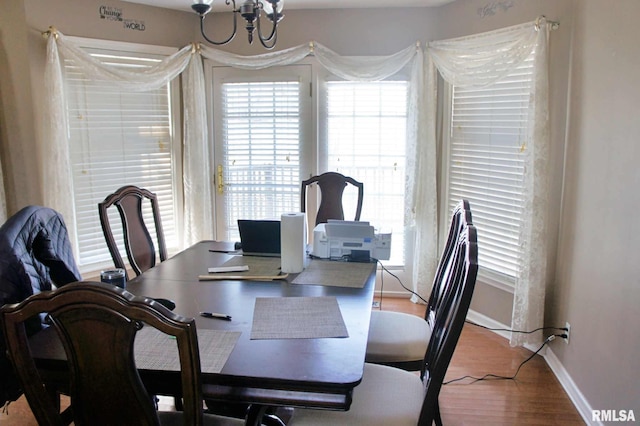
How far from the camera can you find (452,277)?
71.4 inches

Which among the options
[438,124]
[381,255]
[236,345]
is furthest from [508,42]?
[236,345]

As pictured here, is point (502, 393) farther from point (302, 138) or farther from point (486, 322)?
point (302, 138)

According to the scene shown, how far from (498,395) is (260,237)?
1539 mm

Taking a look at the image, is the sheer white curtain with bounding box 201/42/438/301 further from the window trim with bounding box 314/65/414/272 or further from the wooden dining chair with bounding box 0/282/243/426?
the wooden dining chair with bounding box 0/282/243/426

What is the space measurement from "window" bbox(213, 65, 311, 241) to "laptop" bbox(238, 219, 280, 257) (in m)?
1.56

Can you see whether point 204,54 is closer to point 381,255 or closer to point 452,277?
point 381,255

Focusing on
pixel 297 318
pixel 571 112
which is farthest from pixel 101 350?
pixel 571 112

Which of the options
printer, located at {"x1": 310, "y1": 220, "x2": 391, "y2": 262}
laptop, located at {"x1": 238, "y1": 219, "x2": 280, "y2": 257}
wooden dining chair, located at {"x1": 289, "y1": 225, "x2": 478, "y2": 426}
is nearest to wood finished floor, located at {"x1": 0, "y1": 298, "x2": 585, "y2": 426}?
wooden dining chair, located at {"x1": 289, "y1": 225, "x2": 478, "y2": 426}

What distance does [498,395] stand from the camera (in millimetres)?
2658

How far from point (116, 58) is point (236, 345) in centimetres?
300

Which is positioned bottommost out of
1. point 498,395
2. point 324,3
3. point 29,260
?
point 498,395

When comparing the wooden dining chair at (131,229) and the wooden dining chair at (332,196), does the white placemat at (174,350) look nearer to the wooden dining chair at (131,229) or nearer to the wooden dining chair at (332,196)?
the wooden dining chair at (131,229)

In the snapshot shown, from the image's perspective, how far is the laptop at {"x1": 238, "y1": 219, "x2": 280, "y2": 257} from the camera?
8.49ft

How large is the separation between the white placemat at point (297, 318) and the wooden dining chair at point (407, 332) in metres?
0.35
